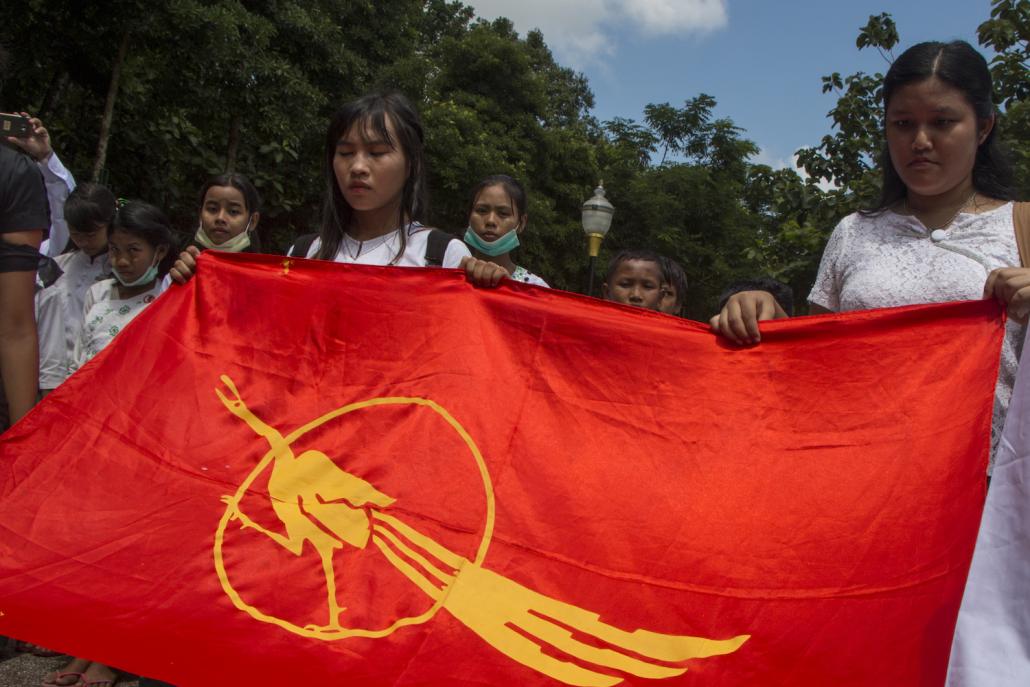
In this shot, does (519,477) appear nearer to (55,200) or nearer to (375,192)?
(375,192)

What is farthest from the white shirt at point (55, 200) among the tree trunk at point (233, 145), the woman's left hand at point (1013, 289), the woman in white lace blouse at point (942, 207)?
the tree trunk at point (233, 145)

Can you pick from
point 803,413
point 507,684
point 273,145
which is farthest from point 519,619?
Answer: point 273,145

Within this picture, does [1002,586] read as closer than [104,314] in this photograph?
Yes

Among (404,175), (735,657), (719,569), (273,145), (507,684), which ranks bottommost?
(507,684)

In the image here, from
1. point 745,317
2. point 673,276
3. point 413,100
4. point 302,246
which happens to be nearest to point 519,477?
point 745,317

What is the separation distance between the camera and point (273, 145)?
12570 mm

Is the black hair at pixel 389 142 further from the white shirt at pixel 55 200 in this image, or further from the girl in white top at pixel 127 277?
the white shirt at pixel 55 200

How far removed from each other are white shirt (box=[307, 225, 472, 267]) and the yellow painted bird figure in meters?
0.61

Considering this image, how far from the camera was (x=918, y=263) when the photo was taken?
219 cm

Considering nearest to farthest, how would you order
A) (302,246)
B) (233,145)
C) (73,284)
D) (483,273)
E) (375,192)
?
(483,273) → (375,192) → (302,246) → (73,284) → (233,145)

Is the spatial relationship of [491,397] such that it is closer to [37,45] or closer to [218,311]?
[218,311]

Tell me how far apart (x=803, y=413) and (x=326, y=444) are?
1.17m

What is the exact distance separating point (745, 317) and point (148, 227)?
2.65 m

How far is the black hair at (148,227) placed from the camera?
3.90m
